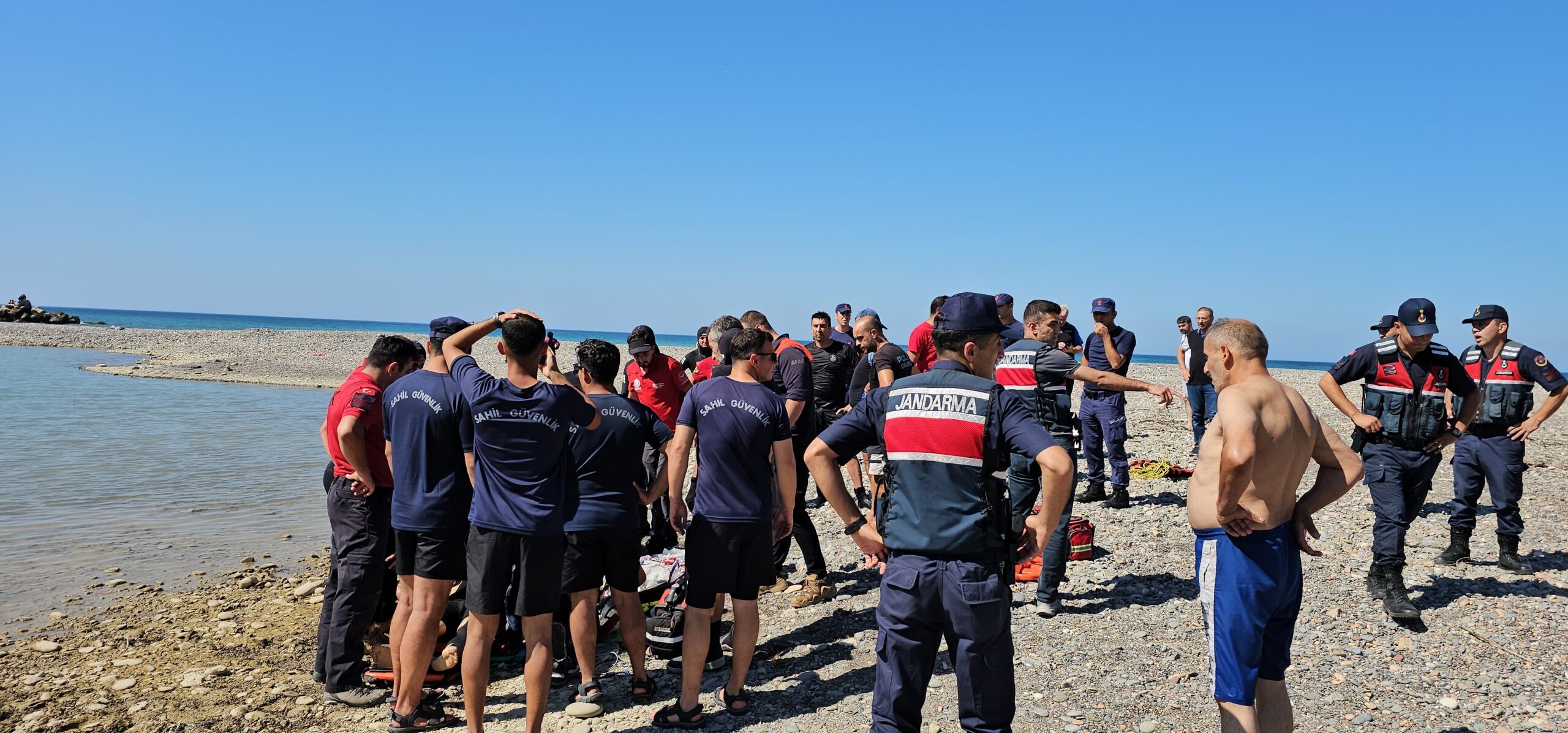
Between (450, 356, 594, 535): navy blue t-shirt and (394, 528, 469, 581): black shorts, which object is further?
(394, 528, 469, 581): black shorts

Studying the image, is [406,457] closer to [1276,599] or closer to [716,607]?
[716,607]

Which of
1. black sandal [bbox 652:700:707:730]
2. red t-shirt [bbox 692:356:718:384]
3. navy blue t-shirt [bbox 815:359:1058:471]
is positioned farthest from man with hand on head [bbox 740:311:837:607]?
navy blue t-shirt [bbox 815:359:1058:471]

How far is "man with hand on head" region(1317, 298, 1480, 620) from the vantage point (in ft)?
20.0

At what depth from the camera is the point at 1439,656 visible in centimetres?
550

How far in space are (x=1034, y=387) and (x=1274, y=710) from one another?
2.97 meters

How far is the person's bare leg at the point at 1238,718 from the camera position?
139 inches

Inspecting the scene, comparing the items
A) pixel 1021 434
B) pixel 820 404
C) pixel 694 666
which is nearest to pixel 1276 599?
pixel 1021 434

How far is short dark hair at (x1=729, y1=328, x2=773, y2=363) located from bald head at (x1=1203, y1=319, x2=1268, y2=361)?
2398 mm

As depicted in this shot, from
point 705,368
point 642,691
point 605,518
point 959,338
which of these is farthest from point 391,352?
point 959,338

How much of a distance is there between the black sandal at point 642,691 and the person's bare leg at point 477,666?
1.01 m

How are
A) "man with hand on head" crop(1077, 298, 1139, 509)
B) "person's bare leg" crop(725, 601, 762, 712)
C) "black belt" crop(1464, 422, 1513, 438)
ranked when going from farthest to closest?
"man with hand on head" crop(1077, 298, 1139, 509) < "black belt" crop(1464, 422, 1513, 438) < "person's bare leg" crop(725, 601, 762, 712)

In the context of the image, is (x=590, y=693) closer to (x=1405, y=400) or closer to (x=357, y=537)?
(x=357, y=537)

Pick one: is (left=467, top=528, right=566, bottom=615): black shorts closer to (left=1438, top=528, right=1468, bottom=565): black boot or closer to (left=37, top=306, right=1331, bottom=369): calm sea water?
(left=1438, top=528, right=1468, bottom=565): black boot

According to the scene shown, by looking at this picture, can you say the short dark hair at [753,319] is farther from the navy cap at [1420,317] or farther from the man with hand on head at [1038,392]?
the navy cap at [1420,317]
